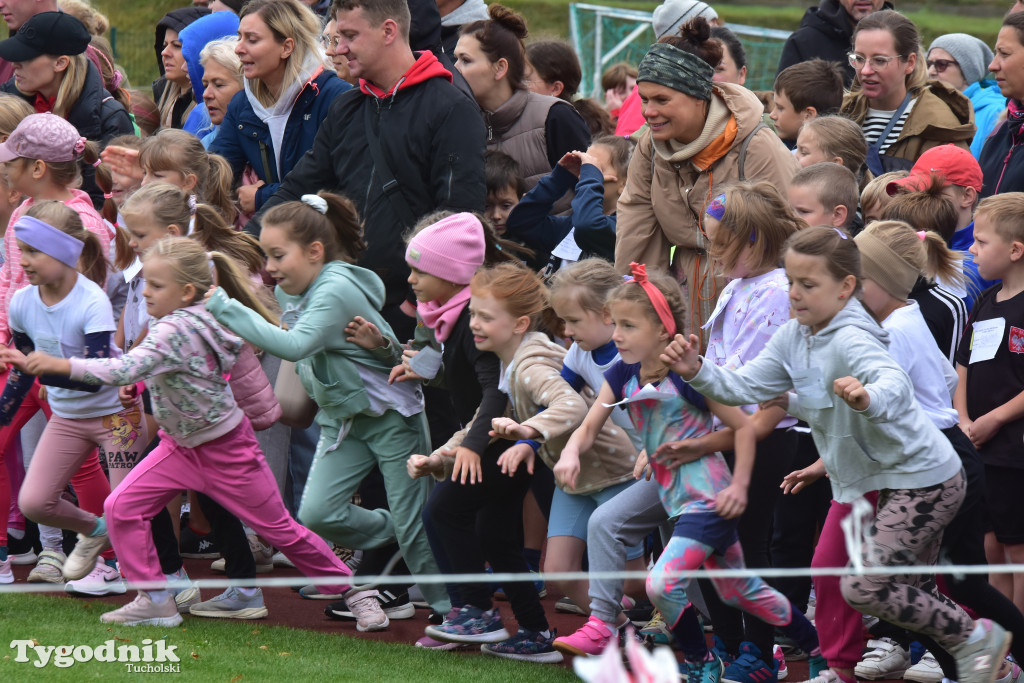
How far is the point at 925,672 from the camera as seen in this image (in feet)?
15.9

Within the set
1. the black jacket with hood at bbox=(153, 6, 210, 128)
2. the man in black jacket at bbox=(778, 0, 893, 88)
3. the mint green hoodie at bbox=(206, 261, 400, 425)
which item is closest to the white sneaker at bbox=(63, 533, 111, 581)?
the mint green hoodie at bbox=(206, 261, 400, 425)

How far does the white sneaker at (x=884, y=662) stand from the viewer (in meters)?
4.87

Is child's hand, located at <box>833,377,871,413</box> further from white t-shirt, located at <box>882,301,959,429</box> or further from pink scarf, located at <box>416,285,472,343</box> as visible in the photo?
pink scarf, located at <box>416,285,472,343</box>

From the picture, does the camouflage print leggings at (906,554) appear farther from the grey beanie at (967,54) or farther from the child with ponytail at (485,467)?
the grey beanie at (967,54)

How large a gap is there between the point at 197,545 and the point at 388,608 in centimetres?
150

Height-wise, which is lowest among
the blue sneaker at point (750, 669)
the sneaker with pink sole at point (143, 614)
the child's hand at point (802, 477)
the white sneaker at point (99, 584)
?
the white sneaker at point (99, 584)

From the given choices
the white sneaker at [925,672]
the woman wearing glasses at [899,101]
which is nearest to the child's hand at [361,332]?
the white sneaker at [925,672]

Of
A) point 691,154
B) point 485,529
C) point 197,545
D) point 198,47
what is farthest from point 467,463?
point 198,47

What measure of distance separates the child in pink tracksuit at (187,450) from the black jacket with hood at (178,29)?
12.6 ft

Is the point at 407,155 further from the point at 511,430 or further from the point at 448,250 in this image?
the point at 511,430

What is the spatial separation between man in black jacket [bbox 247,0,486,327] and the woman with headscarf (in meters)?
0.85

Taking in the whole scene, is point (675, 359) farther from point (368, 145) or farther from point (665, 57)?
point (368, 145)

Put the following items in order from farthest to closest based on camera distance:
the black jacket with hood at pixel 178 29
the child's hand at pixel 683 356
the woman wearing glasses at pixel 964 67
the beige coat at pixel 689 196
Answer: the black jacket with hood at pixel 178 29
the woman wearing glasses at pixel 964 67
the beige coat at pixel 689 196
the child's hand at pixel 683 356

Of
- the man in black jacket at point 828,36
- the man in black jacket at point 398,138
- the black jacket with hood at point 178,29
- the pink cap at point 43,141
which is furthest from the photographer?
the black jacket with hood at point 178,29
